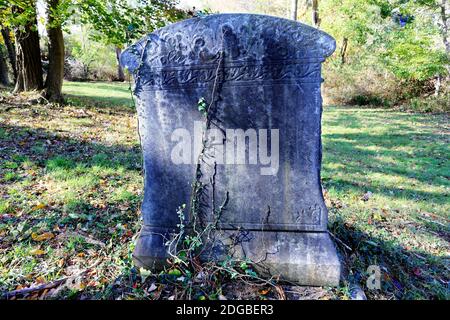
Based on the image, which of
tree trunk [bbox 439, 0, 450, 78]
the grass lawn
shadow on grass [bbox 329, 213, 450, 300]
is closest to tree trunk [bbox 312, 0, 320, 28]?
tree trunk [bbox 439, 0, 450, 78]

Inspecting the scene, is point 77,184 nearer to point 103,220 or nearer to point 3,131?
point 103,220

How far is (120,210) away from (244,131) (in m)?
2.14

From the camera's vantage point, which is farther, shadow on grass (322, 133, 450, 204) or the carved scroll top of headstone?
shadow on grass (322, 133, 450, 204)

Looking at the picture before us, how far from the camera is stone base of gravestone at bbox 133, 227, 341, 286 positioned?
7.80 ft

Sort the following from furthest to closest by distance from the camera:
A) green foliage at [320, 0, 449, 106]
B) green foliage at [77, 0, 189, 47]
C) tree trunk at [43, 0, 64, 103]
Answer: green foliage at [320, 0, 449, 106], tree trunk at [43, 0, 64, 103], green foliage at [77, 0, 189, 47]

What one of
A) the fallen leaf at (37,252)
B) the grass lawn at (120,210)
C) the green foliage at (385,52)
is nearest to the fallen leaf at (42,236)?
the grass lawn at (120,210)

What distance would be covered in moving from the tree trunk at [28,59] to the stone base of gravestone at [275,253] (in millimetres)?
9315

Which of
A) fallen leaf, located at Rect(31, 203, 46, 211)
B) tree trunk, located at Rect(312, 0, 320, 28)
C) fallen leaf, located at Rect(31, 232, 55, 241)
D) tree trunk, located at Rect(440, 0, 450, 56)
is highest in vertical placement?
tree trunk, located at Rect(312, 0, 320, 28)

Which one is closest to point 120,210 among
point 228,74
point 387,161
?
point 228,74

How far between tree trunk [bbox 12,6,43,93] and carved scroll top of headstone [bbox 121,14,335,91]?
889 cm

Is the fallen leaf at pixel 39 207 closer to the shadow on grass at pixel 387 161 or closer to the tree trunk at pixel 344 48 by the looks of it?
the shadow on grass at pixel 387 161

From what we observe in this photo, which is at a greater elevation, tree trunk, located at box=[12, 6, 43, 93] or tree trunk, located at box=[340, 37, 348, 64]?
tree trunk, located at box=[340, 37, 348, 64]

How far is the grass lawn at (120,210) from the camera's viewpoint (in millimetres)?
2461

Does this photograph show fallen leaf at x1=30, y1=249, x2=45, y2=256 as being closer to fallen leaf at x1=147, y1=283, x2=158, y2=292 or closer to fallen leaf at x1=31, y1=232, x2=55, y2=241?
fallen leaf at x1=31, y1=232, x2=55, y2=241
